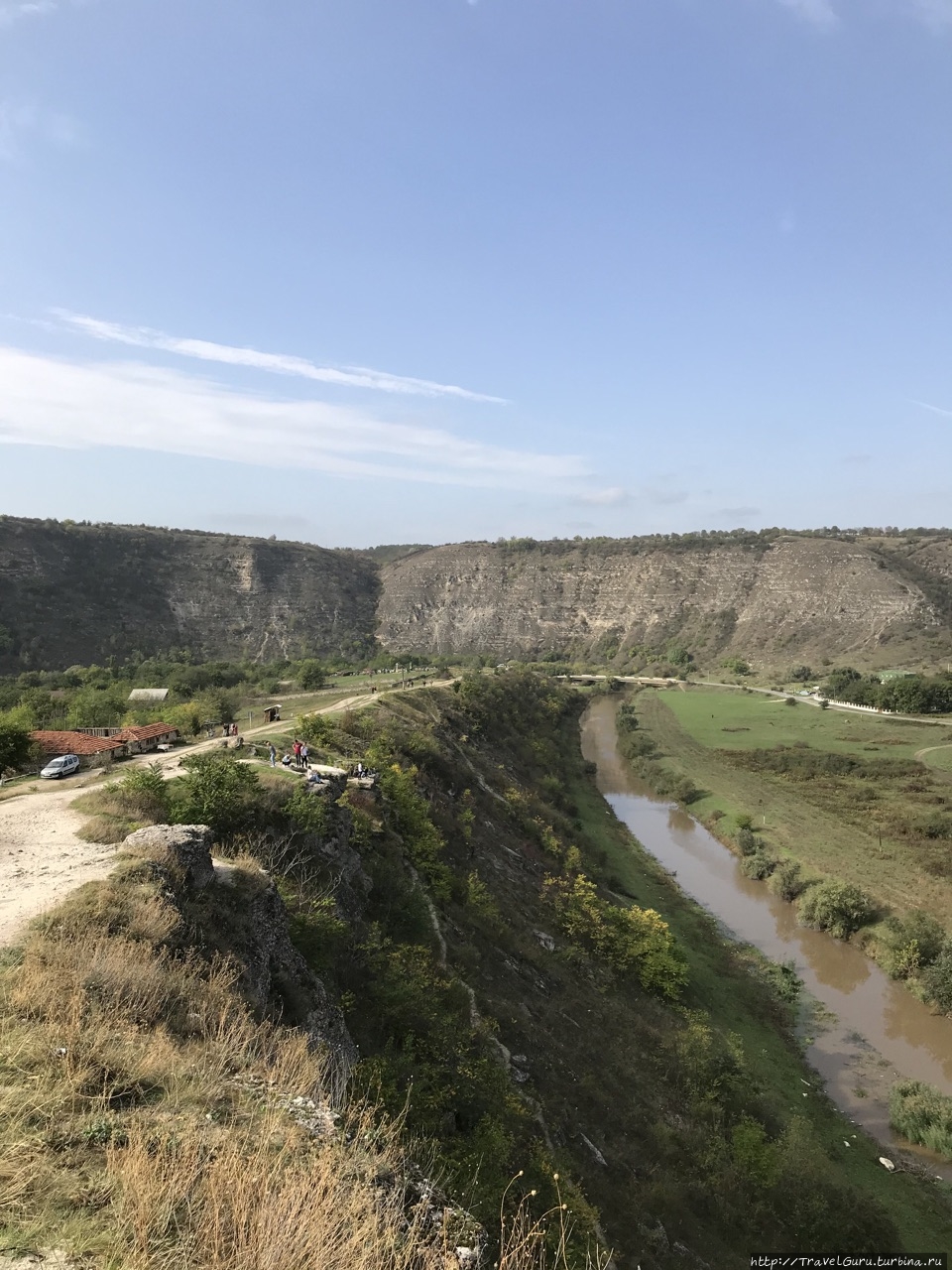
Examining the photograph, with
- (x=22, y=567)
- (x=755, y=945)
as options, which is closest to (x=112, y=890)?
(x=755, y=945)

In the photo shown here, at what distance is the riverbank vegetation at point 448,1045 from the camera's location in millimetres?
4996

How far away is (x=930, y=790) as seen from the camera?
45.1 m

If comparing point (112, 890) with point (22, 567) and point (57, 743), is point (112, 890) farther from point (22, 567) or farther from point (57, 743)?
point (22, 567)

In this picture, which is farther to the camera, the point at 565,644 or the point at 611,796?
the point at 565,644

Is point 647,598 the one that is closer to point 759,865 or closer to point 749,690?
point 749,690

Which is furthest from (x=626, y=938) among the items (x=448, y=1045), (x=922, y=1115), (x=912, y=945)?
(x=448, y=1045)

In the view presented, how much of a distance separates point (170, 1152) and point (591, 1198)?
34.8 feet

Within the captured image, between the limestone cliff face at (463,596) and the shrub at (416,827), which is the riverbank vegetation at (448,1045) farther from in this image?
the limestone cliff face at (463,596)

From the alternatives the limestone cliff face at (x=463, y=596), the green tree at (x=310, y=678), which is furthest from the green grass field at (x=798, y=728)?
the green tree at (x=310, y=678)

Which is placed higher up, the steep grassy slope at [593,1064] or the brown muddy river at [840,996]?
the steep grassy slope at [593,1064]

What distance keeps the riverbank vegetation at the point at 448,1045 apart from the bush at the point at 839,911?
452 centimetres

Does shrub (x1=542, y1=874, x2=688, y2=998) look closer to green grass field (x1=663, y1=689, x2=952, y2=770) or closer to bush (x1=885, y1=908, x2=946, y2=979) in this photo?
bush (x1=885, y1=908, x2=946, y2=979)

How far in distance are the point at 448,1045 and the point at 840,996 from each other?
20462 mm

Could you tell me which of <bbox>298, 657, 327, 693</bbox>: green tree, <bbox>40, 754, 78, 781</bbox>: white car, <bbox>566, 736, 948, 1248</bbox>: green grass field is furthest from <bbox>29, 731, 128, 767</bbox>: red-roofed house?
<bbox>298, 657, 327, 693</bbox>: green tree
